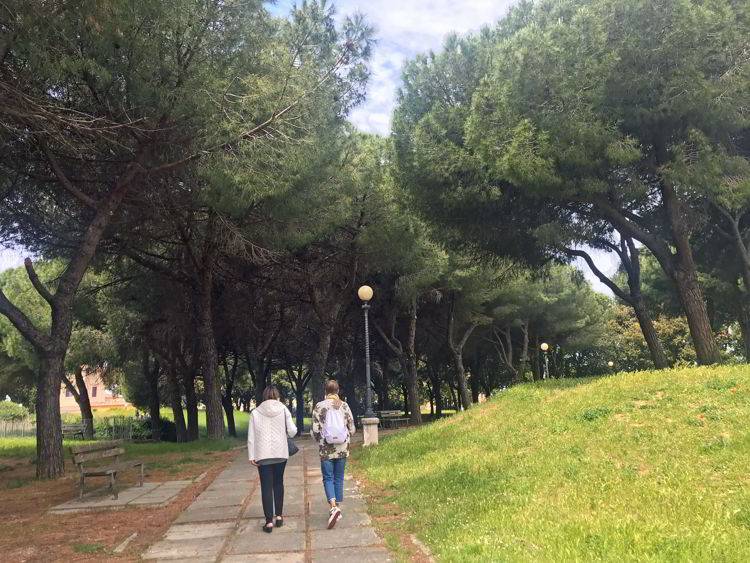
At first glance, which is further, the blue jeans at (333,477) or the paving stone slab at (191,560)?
the blue jeans at (333,477)

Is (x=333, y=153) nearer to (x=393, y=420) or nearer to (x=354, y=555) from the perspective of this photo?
(x=354, y=555)

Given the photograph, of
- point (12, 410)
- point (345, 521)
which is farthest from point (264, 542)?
point (12, 410)

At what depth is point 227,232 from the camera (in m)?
14.7

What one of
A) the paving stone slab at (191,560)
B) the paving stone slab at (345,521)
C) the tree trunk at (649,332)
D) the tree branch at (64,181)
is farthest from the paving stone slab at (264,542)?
the tree trunk at (649,332)

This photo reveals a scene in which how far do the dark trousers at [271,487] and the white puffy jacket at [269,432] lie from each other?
0.46 ft

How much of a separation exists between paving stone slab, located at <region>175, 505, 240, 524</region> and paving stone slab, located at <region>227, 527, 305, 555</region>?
1052 mm

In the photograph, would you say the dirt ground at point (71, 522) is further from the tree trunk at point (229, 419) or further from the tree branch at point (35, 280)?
the tree trunk at point (229, 419)

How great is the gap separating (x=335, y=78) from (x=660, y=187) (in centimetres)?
833

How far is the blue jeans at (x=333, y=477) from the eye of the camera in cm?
637

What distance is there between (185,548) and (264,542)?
2.42 ft

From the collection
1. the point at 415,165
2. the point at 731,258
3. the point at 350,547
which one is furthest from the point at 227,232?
the point at 731,258

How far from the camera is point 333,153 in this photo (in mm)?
15383

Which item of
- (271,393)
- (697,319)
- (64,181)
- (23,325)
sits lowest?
(271,393)

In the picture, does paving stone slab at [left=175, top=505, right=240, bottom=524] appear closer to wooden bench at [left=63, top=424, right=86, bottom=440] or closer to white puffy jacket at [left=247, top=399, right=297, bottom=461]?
white puffy jacket at [left=247, top=399, right=297, bottom=461]
